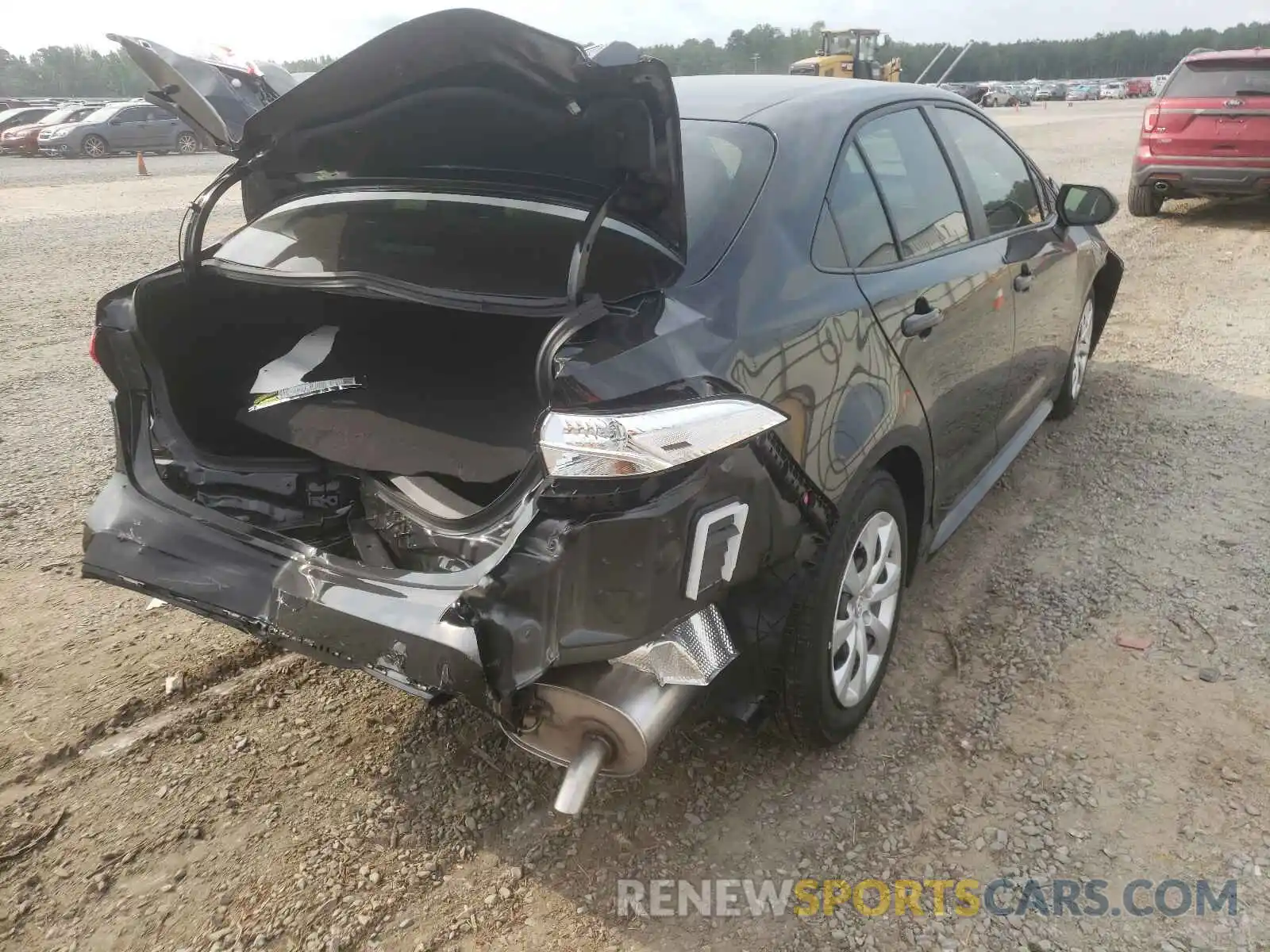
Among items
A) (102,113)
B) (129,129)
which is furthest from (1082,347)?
(102,113)

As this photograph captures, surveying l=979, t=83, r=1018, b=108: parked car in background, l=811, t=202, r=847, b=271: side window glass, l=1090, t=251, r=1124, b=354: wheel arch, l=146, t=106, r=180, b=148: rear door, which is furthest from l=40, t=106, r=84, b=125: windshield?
l=979, t=83, r=1018, b=108: parked car in background

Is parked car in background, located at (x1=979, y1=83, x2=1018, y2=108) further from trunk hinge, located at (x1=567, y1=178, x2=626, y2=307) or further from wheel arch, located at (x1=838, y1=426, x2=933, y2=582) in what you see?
trunk hinge, located at (x1=567, y1=178, x2=626, y2=307)

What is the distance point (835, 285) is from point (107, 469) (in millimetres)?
3583

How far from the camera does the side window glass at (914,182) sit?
2803 mm

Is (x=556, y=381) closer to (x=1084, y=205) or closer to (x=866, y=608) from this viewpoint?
(x=866, y=608)

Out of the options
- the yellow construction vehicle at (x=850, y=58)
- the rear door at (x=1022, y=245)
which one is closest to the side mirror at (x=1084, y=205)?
the rear door at (x=1022, y=245)

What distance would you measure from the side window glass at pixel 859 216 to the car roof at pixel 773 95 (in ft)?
0.69

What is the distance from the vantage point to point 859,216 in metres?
2.62

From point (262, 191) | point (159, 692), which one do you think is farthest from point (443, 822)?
point (262, 191)

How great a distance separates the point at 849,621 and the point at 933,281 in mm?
1068

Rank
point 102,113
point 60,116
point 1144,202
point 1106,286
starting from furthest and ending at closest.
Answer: point 60,116 → point 102,113 → point 1144,202 → point 1106,286

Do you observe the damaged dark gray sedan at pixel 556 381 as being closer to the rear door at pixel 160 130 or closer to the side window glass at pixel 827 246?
the side window glass at pixel 827 246

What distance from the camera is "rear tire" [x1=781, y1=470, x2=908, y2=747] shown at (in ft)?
7.55

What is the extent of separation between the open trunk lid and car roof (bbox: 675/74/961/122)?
663 mm
